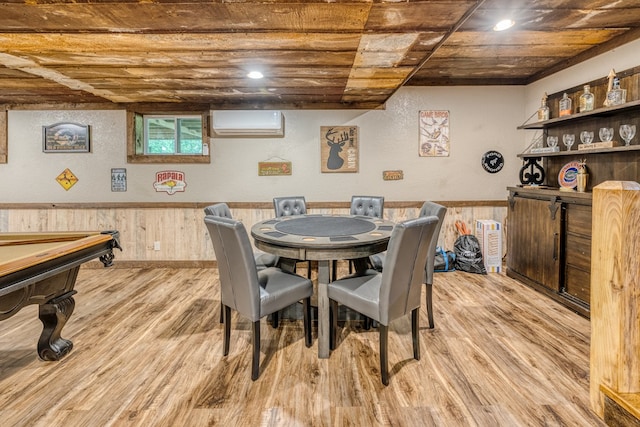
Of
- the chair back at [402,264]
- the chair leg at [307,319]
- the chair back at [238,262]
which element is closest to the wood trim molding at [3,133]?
the chair back at [238,262]

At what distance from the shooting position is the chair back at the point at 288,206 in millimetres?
3846

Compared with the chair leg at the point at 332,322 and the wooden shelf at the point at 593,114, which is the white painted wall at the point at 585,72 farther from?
the chair leg at the point at 332,322

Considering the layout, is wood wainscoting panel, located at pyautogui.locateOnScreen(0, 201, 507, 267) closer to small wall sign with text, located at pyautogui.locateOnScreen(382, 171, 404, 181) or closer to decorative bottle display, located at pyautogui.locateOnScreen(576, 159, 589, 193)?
small wall sign with text, located at pyautogui.locateOnScreen(382, 171, 404, 181)

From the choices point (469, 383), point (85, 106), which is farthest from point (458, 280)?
point (85, 106)

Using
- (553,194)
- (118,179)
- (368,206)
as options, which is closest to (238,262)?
(368,206)

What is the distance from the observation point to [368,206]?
381cm

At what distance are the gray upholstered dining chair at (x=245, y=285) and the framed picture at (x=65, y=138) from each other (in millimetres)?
3571

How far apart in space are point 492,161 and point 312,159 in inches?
96.2

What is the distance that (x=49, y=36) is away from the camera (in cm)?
224

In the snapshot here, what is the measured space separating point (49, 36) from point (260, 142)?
8.23 feet

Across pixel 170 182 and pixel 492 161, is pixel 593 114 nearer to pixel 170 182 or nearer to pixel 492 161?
pixel 492 161

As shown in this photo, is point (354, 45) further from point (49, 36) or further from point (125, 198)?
point (125, 198)

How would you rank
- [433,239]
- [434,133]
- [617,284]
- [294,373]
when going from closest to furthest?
[617,284] < [294,373] < [433,239] < [434,133]

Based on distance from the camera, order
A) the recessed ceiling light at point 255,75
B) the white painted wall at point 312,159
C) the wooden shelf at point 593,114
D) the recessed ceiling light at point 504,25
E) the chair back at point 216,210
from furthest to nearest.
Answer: the white painted wall at point 312,159 < the recessed ceiling light at point 255,75 < the chair back at point 216,210 < the wooden shelf at point 593,114 < the recessed ceiling light at point 504,25
